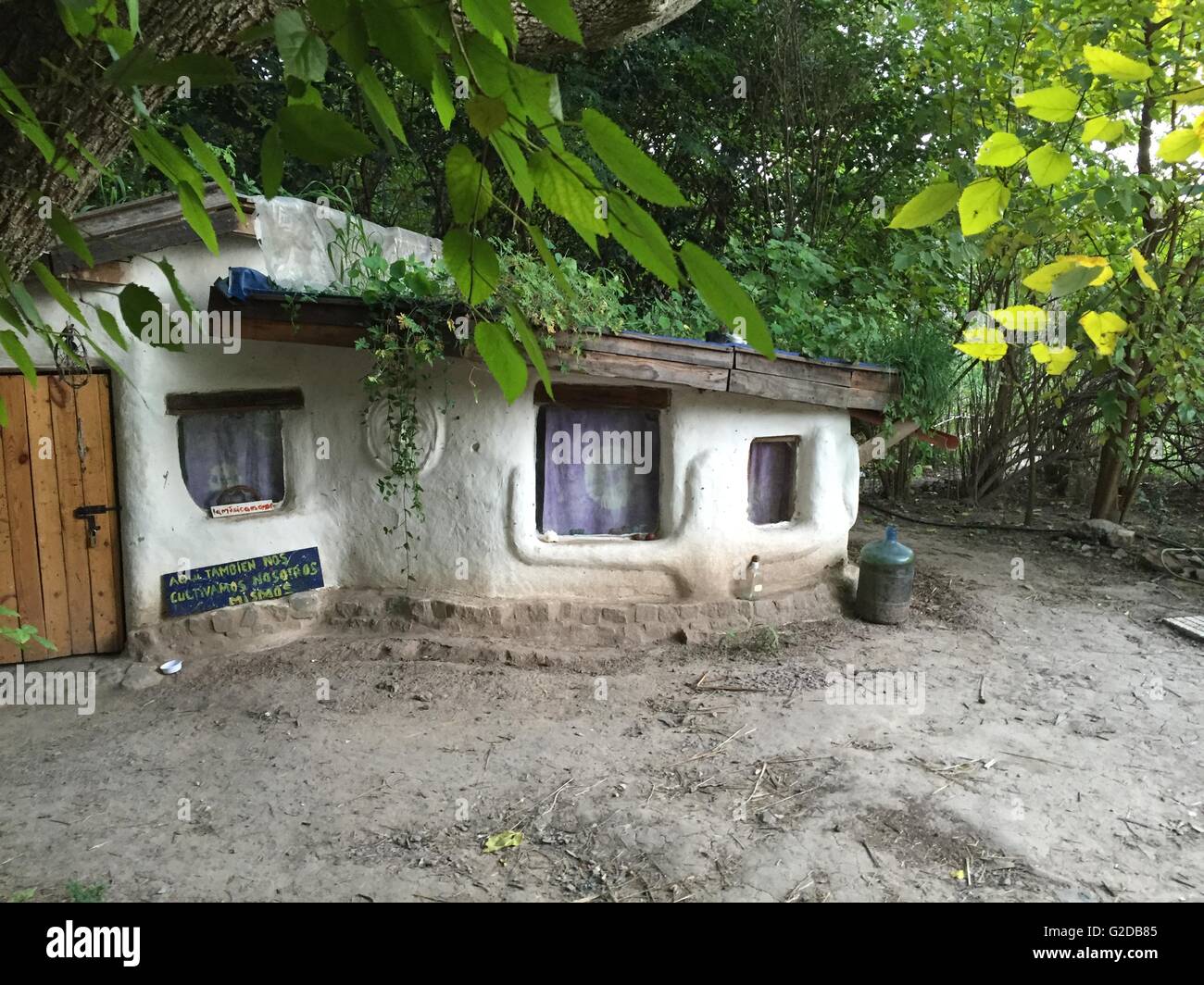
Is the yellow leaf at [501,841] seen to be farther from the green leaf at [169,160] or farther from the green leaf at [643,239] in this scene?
→ the green leaf at [643,239]

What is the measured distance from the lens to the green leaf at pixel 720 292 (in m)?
0.57

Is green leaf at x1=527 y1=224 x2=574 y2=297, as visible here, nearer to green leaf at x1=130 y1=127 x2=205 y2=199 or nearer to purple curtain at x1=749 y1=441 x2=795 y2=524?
green leaf at x1=130 y1=127 x2=205 y2=199

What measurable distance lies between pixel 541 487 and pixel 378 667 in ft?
5.34

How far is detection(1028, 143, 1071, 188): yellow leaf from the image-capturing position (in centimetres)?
93

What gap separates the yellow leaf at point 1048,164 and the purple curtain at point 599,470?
16.5 ft

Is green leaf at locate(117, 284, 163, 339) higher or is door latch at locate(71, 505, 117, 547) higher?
green leaf at locate(117, 284, 163, 339)

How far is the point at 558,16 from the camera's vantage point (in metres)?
0.65

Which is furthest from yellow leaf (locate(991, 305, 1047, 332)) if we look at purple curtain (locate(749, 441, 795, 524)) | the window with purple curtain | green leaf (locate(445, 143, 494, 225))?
the window with purple curtain

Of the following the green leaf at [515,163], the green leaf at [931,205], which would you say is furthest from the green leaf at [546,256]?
the green leaf at [931,205]

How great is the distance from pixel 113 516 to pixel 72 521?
222mm

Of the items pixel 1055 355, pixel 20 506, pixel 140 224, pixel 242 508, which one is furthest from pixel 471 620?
pixel 1055 355

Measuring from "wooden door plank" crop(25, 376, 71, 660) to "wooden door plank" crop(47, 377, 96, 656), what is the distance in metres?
0.03
